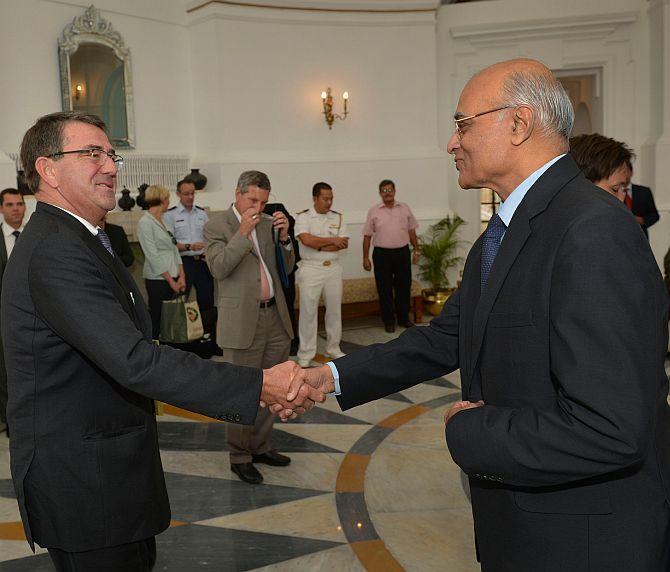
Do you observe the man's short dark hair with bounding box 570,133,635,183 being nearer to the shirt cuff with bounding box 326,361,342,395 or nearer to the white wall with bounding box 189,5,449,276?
the shirt cuff with bounding box 326,361,342,395

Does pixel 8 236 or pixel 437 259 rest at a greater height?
pixel 8 236

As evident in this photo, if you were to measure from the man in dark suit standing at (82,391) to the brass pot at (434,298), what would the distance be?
8.18 m

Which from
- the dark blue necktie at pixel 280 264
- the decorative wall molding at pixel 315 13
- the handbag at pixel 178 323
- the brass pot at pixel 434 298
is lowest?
the brass pot at pixel 434 298

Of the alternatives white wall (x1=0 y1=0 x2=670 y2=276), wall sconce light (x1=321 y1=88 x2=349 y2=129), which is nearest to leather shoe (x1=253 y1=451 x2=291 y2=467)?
white wall (x1=0 y1=0 x2=670 y2=276)

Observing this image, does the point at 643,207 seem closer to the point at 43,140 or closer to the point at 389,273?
the point at 389,273

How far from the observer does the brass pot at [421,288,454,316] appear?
1018 cm

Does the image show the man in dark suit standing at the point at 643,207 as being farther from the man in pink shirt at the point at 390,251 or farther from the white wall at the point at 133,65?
the white wall at the point at 133,65

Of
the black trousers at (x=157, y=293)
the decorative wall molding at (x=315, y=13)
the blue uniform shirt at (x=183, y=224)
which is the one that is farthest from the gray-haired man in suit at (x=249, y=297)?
the decorative wall molding at (x=315, y=13)

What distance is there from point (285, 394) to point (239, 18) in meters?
8.94

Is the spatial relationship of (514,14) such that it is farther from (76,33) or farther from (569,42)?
(76,33)

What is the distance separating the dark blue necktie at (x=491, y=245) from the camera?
1836 mm

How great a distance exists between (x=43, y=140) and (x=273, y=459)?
288 centimetres

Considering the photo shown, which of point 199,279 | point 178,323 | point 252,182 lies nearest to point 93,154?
point 252,182

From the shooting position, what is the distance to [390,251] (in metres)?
8.99
